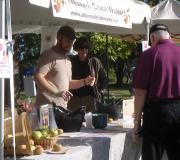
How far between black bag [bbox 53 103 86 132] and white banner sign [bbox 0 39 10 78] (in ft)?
4.07

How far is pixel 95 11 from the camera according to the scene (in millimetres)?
4516

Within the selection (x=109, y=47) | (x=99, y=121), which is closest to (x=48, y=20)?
(x=99, y=121)

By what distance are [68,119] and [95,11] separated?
98 cm

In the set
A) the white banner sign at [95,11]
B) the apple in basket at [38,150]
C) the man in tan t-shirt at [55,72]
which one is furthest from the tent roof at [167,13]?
the apple in basket at [38,150]

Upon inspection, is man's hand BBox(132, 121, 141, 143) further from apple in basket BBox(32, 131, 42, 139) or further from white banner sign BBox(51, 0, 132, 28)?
white banner sign BBox(51, 0, 132, 28)

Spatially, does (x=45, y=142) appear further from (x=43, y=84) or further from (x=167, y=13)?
(x=167, y=13)

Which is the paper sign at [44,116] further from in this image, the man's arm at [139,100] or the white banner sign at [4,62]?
the white banner sign at [4,62]

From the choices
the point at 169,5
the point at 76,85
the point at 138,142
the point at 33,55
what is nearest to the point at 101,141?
the point at 138,142

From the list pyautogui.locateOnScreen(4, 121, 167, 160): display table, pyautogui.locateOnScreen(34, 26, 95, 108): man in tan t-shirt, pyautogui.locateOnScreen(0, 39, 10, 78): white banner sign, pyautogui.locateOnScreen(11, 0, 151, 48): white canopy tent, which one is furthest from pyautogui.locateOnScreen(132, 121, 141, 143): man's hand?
pyautogui.locateOnScreen(11, 0, 151, 48): white canopy tent

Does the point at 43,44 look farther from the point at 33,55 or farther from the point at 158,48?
the point at 33,55

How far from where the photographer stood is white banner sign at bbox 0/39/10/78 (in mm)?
3105

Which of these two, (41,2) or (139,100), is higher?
(41,2)

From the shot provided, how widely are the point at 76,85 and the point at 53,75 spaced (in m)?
0.54

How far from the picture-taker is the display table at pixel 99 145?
357cm
